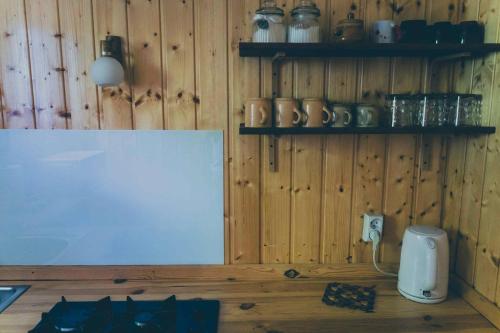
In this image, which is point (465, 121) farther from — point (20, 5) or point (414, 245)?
point (20, 5)

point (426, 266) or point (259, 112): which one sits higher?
point (259, 112)

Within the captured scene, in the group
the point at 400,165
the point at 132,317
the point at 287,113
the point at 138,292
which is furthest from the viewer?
the point at 400,165

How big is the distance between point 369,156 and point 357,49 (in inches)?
17.4

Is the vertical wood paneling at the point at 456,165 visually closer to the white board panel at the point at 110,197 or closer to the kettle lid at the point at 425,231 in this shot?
the kettle lid at the point at 425,231

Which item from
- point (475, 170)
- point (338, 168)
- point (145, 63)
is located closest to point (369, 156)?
point (338, 168)

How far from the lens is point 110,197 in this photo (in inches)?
61.6

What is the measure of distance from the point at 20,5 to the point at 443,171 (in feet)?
5.65

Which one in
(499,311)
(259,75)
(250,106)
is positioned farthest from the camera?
(259,75)

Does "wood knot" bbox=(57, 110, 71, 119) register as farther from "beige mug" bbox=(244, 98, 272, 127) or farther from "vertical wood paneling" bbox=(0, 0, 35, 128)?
"beige mug" bbox=(244, 98, 272, 127)

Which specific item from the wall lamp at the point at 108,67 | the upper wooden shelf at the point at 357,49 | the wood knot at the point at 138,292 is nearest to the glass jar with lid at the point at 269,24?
the upper wooden shelf at the point at 357,49

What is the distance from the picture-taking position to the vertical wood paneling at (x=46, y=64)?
4.82 feet

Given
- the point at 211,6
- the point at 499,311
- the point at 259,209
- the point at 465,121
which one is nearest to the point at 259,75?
the point at 211,6

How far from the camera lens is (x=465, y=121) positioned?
1433 millimetres

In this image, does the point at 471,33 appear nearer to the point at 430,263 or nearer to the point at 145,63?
the point at 430,263
